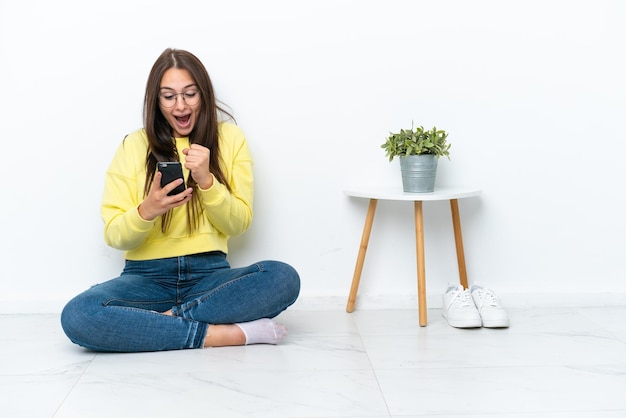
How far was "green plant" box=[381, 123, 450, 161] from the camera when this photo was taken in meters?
1.78

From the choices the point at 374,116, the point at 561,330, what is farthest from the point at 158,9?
the point at 561,330

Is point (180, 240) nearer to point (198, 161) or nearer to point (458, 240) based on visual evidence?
point (198, 161)

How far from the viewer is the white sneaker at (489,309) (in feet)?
5.79

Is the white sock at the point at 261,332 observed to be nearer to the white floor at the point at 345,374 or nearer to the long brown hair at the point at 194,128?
the white floor at the point at 345,374

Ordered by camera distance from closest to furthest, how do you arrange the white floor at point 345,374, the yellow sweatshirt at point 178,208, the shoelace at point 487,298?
A: the white floor at point 345,374
the yellow sweatshirt at point 178,208
the shoelace at point 487,298

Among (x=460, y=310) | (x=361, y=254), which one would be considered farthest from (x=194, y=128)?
(x=460, y=310)

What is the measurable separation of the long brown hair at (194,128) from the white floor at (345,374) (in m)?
0.36

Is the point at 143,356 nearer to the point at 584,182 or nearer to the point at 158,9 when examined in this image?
the point at 158,9

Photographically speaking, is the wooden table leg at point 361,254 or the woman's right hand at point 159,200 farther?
the wooden table leg at point 361,254

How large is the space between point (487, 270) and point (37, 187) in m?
1.12

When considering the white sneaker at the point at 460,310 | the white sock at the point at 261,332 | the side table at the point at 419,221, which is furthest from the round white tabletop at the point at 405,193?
the white sock at the point at 261,332

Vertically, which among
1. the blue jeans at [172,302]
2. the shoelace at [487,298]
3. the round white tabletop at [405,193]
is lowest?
the shoelace at [487,298]

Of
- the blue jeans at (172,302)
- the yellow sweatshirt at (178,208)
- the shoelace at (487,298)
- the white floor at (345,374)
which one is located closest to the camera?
the white floor at (345,374)

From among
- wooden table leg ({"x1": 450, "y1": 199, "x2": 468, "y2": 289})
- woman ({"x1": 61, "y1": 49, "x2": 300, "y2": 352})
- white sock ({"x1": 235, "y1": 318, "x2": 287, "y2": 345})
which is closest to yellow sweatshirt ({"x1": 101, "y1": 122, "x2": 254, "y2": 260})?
woman ({"x1": 61, "y1": 49, "x2": 300, "y2": 352})
